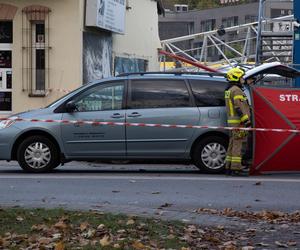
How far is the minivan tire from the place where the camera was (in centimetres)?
1259

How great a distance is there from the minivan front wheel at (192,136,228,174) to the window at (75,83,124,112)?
1610 mm

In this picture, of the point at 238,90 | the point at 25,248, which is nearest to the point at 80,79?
the point at 238,90

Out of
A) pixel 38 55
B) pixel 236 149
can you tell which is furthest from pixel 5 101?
pixel 236 149

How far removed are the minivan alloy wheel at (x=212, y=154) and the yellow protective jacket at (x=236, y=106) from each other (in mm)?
498

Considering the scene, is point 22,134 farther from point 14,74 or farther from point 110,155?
point 14,74

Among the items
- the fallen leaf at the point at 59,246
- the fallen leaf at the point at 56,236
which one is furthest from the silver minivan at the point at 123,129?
the fallen leaf at the point at 59,246

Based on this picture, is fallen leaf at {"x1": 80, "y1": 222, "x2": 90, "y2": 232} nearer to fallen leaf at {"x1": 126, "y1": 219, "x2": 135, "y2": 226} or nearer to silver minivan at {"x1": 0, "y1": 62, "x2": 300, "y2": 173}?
fallen leaf at {"x1": 126, "y1": 219, "x2": 135, "y2": 226}

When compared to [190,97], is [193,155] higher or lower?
lower

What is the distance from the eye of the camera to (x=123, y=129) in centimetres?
1252

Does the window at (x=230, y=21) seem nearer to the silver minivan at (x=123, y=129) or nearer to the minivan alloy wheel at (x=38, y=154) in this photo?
the silver minivan at (x=123, y=129)

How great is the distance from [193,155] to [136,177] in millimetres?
1101

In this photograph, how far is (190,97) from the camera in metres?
12.7

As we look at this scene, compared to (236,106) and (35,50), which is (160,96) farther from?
(35,50)

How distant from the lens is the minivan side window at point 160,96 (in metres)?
12.7
